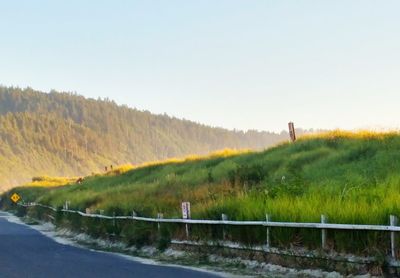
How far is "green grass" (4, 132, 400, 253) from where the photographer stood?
1596 cm

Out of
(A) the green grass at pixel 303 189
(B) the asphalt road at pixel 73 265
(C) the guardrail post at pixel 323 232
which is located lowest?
(B) the asphalt road at pixel 73 265

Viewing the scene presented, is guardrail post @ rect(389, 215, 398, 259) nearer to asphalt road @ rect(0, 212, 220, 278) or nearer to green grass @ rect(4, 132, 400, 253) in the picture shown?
green grass @ rect(4, 132, 400, 253)

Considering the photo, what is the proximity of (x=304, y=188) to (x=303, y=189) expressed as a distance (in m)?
0.36

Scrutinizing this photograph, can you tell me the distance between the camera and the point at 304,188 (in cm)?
2084

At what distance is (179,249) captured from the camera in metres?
20.8

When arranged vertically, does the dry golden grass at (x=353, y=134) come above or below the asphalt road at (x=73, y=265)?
above

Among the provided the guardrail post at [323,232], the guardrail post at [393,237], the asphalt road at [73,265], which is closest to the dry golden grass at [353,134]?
the asphalt road at [73,265]

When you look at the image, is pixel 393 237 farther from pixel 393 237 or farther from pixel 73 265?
pixel 73 265

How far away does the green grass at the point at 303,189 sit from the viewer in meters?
16.0

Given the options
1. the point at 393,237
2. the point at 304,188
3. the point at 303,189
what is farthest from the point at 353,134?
the point at 393,237

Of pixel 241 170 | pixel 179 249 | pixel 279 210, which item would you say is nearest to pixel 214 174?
pixel 241 170

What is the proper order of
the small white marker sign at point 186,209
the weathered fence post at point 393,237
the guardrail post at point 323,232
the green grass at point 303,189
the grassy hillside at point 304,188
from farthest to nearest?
1. the small white marker sign at point 186,209
2. the grassy hillside at point 304,188
3. the green grass at point 303,189
4. the guardrail post at point 323,232
5. the weathered fence post at point 393,237

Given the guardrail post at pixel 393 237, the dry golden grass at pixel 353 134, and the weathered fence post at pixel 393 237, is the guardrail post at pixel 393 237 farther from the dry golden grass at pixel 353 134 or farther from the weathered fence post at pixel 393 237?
the dry golden grass at pixel 353 134

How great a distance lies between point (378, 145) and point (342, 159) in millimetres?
2293
